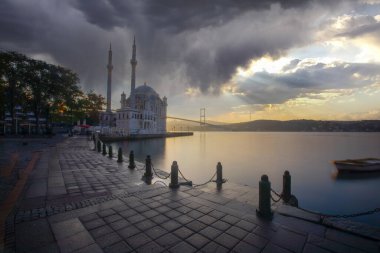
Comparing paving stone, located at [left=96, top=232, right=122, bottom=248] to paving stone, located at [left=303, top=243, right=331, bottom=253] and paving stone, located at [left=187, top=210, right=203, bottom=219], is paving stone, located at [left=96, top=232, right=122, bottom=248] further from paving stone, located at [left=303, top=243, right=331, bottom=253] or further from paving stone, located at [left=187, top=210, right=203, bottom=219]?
paving stone, located at [left=303, top=243, right=331, bottom=253]

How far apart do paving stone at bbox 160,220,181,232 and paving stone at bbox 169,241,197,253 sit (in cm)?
60

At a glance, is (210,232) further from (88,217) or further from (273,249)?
(88,217)

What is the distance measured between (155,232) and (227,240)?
60.5 inches

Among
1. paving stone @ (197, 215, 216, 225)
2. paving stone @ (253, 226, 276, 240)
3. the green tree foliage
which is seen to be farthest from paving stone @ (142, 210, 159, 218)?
the green tree foliage

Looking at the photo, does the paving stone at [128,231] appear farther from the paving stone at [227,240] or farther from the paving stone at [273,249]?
the paving stone at [273,249]

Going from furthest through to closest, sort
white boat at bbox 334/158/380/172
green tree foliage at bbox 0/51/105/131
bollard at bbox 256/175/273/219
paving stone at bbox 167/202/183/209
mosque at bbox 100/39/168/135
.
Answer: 1. mosque at bbox 100/39/168/135
2. green tree foliage at bbox 0/51/105/131
3. white boat at bbox 334/158/380/172
4. paving stone at bbox 167/202/183/209
5. bollard at bbox 256/175/273/219

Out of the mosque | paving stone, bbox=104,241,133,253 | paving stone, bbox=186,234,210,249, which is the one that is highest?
the mosque

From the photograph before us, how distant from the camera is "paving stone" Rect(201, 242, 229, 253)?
3.53 metres

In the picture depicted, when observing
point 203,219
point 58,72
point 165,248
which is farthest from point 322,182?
point 58,72

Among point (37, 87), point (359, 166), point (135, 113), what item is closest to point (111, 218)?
point (359, 166)

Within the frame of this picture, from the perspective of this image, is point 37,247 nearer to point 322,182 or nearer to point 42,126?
point 322,182

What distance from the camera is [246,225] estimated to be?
14.9 feet

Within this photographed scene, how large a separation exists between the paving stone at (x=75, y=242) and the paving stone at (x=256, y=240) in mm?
3141

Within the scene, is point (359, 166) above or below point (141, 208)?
below
